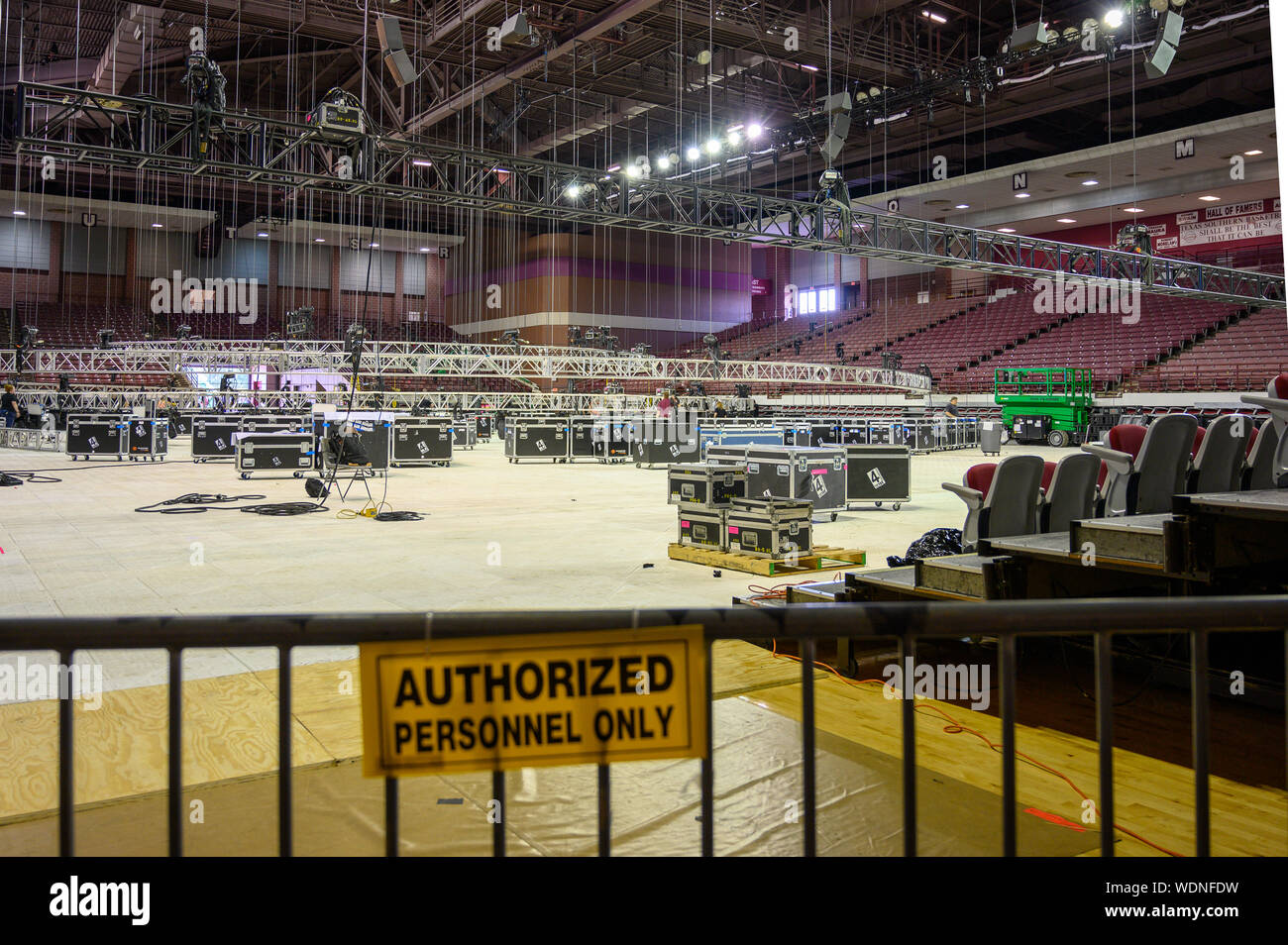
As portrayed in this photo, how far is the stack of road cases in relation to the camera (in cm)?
928

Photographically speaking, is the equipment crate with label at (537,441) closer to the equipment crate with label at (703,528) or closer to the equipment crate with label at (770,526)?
the equipment crate with label at (703,528)

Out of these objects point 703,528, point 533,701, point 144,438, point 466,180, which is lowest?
point 703,528

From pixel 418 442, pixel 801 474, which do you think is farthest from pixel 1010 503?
pixel 418 442

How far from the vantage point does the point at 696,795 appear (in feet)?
10.6

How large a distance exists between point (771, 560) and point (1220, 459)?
138 inches

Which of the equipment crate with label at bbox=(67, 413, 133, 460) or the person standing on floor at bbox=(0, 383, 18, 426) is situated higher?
the person standing on floor at bbox=(0, 383, 18, 426)

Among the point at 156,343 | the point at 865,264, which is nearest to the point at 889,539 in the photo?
the point at 156,343

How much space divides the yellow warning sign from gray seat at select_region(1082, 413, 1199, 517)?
4.50 m

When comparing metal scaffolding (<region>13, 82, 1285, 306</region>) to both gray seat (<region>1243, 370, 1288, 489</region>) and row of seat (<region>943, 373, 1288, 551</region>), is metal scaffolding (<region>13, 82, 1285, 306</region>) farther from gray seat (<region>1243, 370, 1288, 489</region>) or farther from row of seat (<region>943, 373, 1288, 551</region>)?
gray seat (<region>1243, 370, 1288, 489</region>)

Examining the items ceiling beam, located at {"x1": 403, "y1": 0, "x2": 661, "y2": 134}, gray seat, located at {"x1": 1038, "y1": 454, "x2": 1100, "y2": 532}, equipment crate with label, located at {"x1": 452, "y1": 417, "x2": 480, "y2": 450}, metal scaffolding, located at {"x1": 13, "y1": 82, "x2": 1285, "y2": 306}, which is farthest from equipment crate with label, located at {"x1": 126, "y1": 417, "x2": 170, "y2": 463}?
gray seat, located at {"x1": 1038, "y1": 454, "x2": 1100, "y2": 532}

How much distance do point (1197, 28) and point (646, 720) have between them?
24.0 metres

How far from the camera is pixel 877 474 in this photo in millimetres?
12594

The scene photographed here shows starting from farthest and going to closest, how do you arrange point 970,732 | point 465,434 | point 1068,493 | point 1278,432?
1. point 465,434
2. point 1278,432
3. point 1068,493
4. point 970,732

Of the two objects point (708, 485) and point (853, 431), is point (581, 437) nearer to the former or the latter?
point (853, 431)
